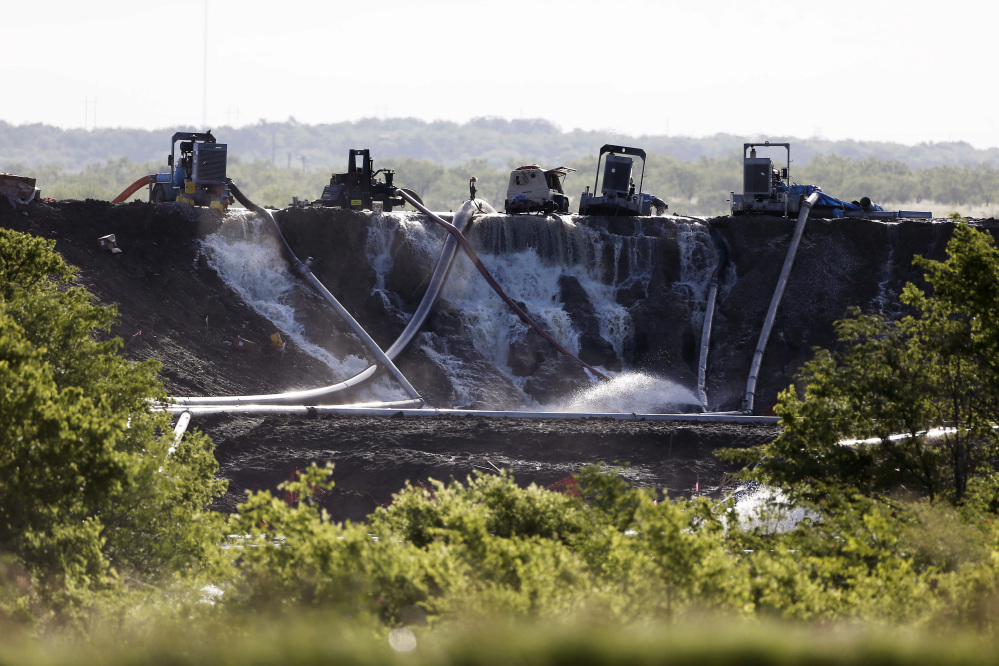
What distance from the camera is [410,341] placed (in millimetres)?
37719

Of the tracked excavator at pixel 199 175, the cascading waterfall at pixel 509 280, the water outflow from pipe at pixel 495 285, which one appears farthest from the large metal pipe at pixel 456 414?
the tracked excavator at pixel 199 175

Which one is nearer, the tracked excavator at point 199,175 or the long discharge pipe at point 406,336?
the long discharge pipe at point 406,336

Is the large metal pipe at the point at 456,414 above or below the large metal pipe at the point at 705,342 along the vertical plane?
below

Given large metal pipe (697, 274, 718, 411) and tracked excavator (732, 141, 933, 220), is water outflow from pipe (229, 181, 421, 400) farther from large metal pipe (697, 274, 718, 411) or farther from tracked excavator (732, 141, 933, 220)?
tracked excavator (732, 141, 933, 220)

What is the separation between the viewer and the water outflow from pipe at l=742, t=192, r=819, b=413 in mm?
35375

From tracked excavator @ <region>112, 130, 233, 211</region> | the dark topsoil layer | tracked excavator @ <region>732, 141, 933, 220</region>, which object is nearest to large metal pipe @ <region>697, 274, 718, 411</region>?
tracked excavator @ <region>732, 141, 933, 220</region>

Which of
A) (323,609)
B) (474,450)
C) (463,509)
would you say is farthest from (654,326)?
(323,609)

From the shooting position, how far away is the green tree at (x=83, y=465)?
485 inches

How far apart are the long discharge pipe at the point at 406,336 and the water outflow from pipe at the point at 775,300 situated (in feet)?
41.6

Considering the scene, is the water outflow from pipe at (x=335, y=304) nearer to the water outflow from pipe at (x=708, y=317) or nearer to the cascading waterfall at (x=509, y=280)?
the cascading waterfall at (x=509, y=280)

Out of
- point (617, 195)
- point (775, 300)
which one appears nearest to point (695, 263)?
point (775, 300)

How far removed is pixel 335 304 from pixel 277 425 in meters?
10.4

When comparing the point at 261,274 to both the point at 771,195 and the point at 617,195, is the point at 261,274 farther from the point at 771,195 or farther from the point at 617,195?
the point at 771,195

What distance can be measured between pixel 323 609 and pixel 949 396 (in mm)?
11241
